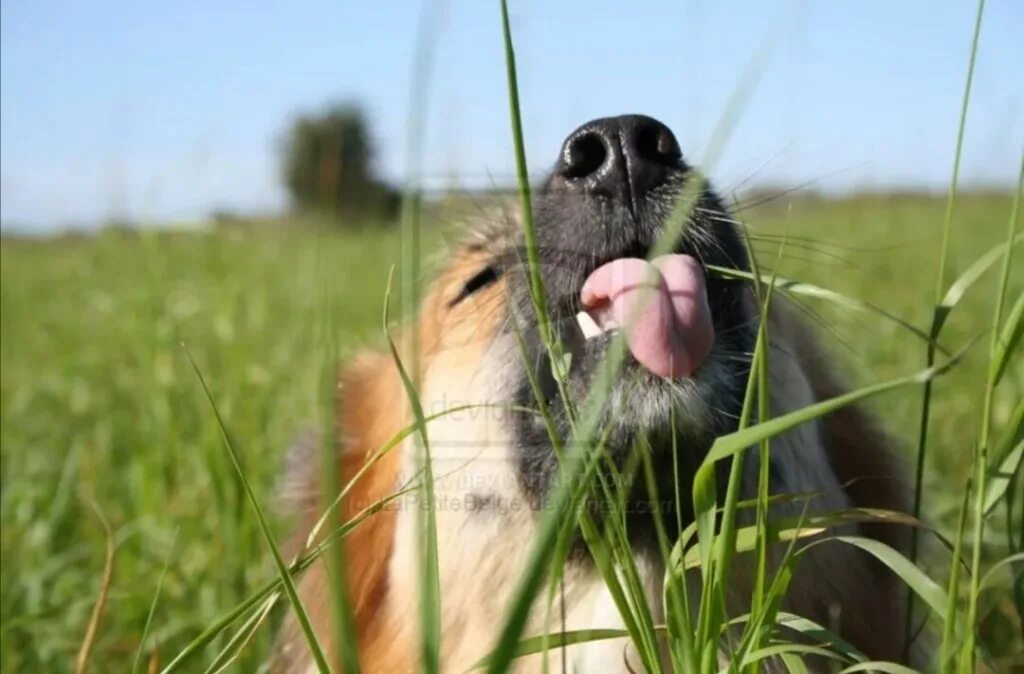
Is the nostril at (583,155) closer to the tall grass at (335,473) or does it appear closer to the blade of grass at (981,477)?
the tall grass at (335,473)

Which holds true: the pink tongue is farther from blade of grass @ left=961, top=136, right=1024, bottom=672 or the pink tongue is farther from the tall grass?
blade of grass @ left=961, top=136, right=1024, bottom=672

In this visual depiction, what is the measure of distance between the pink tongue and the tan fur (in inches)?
10.7

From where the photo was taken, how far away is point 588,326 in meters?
1.64

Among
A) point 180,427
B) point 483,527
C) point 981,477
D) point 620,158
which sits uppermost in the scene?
point 620,158

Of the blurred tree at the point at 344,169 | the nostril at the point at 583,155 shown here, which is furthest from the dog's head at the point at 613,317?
the blurred tree at the point at 344,169

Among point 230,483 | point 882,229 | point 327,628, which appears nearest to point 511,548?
point 327,628

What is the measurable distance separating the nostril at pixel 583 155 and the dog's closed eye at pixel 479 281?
30 centimetres

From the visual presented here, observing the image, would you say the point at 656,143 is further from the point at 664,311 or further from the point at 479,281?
the point at 479,281

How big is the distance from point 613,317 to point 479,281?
438mm

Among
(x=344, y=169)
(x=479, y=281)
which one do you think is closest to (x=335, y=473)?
(x=479, y=281)

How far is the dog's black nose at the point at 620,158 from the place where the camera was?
161cm

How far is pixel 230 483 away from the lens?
2.59 meters

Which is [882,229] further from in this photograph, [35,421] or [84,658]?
[84,658]

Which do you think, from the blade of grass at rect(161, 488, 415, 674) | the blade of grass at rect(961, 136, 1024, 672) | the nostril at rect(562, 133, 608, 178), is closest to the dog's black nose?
the nostril at rect(562, 133, 608, 178)
